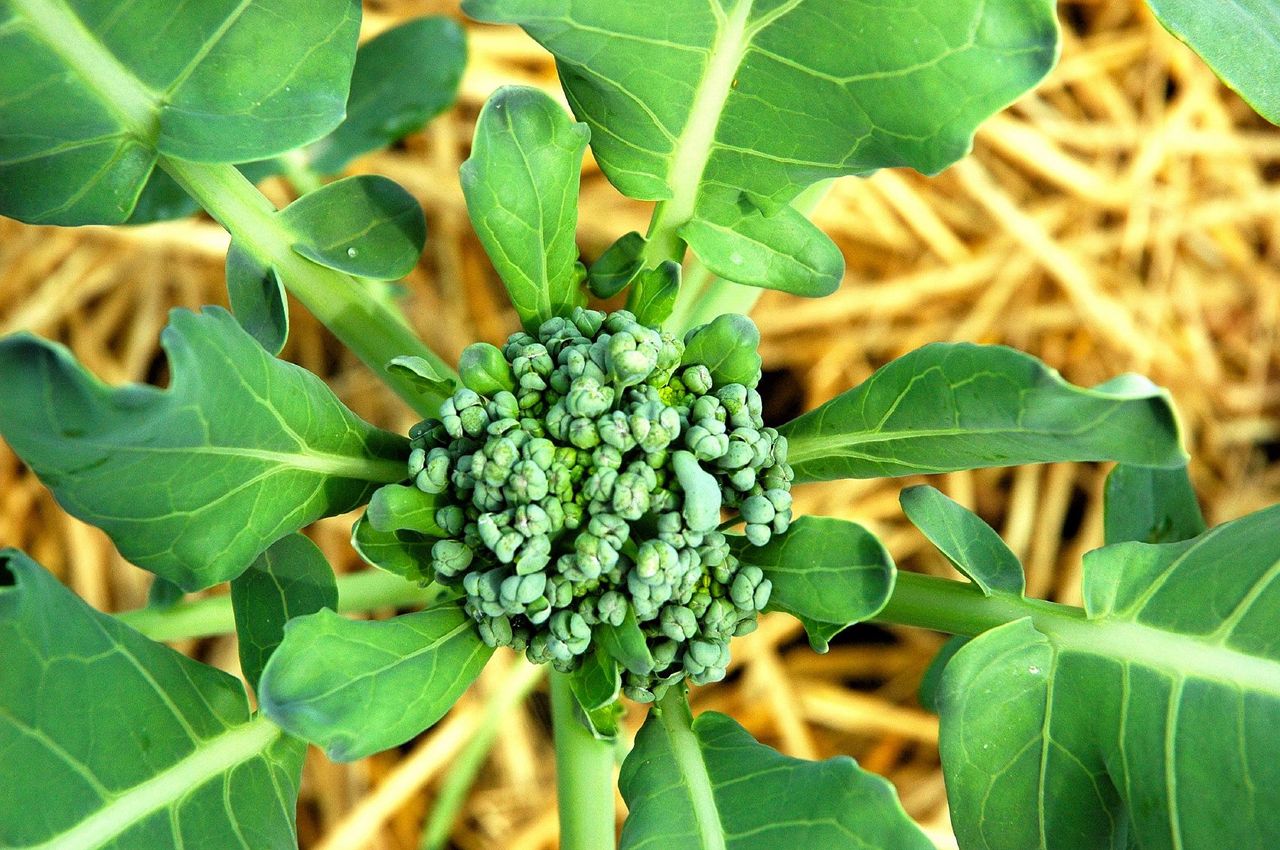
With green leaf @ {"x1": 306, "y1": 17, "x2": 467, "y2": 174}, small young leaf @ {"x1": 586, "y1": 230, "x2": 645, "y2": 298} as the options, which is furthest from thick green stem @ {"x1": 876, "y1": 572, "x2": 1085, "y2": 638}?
green leaf @ {"x1": 306, "y1": 17, "x2": 467, "y2": 174}

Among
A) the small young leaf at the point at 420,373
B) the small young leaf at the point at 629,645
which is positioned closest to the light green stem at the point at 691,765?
the small young leaf at the point at 629,645

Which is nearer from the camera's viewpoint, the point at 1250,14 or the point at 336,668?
the point at 336,668

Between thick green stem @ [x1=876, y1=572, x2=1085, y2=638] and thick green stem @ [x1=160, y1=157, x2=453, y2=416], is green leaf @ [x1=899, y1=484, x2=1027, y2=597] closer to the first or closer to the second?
thick green stem @ [x1=876, y1=572, x2=1085, y2=638]

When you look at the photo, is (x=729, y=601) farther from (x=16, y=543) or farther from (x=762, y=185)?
(x=16, y=543)

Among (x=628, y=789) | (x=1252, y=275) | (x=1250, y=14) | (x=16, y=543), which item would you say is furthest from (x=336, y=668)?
(x=1252, y=275)

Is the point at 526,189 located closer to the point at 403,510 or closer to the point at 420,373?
the point at 420,373
